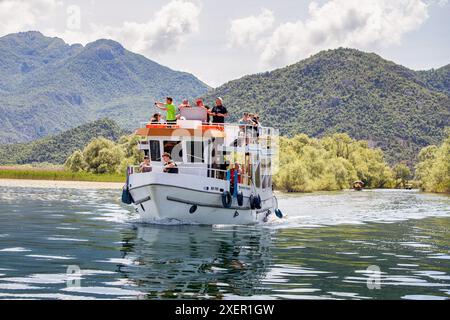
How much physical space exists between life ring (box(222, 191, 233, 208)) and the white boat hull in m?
0.20

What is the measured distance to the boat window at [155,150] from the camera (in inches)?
1382

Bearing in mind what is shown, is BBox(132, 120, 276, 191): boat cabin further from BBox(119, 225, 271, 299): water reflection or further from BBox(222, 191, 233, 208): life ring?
BBox(119, 225, 271, 299): water reflection

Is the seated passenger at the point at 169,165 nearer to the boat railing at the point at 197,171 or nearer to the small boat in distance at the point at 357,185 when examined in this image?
the boat railing at the point at 197,171

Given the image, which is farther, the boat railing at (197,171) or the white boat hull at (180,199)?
the boat railing at (197,171)

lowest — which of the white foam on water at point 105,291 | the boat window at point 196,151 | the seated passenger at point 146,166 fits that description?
the white foam on water at point 105,291

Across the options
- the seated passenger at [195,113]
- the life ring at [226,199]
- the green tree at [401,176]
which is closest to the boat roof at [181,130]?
the seated passenger at [195,113]

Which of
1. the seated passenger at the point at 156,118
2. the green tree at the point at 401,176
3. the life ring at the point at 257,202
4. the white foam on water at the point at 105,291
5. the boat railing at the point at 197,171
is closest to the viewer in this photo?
the white foam on water at the point at 105,291

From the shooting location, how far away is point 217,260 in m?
21.1

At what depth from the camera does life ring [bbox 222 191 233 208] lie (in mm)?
33406

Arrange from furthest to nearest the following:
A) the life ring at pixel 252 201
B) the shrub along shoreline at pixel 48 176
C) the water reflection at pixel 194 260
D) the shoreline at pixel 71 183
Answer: the shrub along shoreline at pixel 48 176 → the shoreline at pixel 71 183 → the life ring at pixel 252 201 → the water reflection at pixel 194 260

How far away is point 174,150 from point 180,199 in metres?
3.66

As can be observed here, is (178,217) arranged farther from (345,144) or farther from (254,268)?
(345,144)

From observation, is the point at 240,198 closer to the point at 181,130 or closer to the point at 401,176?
the point at 181,130
